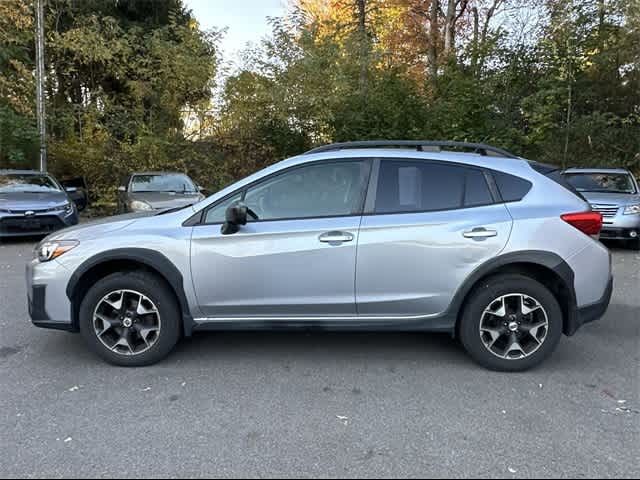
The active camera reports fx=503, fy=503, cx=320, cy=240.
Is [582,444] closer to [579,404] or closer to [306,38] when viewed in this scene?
[579,404]

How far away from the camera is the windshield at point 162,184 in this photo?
10.8 metres

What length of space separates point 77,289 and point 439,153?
9.87 ft

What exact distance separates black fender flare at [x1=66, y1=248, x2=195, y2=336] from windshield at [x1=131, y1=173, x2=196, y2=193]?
23.5 feet

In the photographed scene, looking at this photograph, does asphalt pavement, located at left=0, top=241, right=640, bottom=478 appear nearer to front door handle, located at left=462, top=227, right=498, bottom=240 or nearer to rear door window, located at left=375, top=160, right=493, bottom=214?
front door handle, located at left=462, top=227, right=498, bottom=240

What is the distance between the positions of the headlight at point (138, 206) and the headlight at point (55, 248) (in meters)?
5.82

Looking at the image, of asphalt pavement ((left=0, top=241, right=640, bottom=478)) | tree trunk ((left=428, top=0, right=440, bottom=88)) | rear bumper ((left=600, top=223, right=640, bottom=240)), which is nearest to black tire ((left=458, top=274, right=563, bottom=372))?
asphalt pavement ((left=0, top=241, right=640, bottom=478))

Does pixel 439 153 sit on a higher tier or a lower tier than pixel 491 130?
lower

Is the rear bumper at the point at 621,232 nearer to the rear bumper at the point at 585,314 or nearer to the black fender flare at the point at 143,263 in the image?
the rear bumper at the point at 585,314

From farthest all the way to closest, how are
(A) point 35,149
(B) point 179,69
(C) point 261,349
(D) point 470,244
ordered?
(B) point 179,69 → (A) point 35,149 → (C) point 261,349 → (D) point 470,244

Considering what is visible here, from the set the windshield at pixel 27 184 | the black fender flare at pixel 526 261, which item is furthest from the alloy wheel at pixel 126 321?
the windshield at pixel 27 184

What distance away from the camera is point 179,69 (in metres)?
15.4

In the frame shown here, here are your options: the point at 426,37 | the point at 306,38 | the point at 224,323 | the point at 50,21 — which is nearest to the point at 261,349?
the point at 224,323

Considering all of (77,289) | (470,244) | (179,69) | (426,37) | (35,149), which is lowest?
(77,289)

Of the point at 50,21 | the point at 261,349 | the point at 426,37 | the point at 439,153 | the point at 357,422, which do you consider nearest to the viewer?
the point at 357,422
